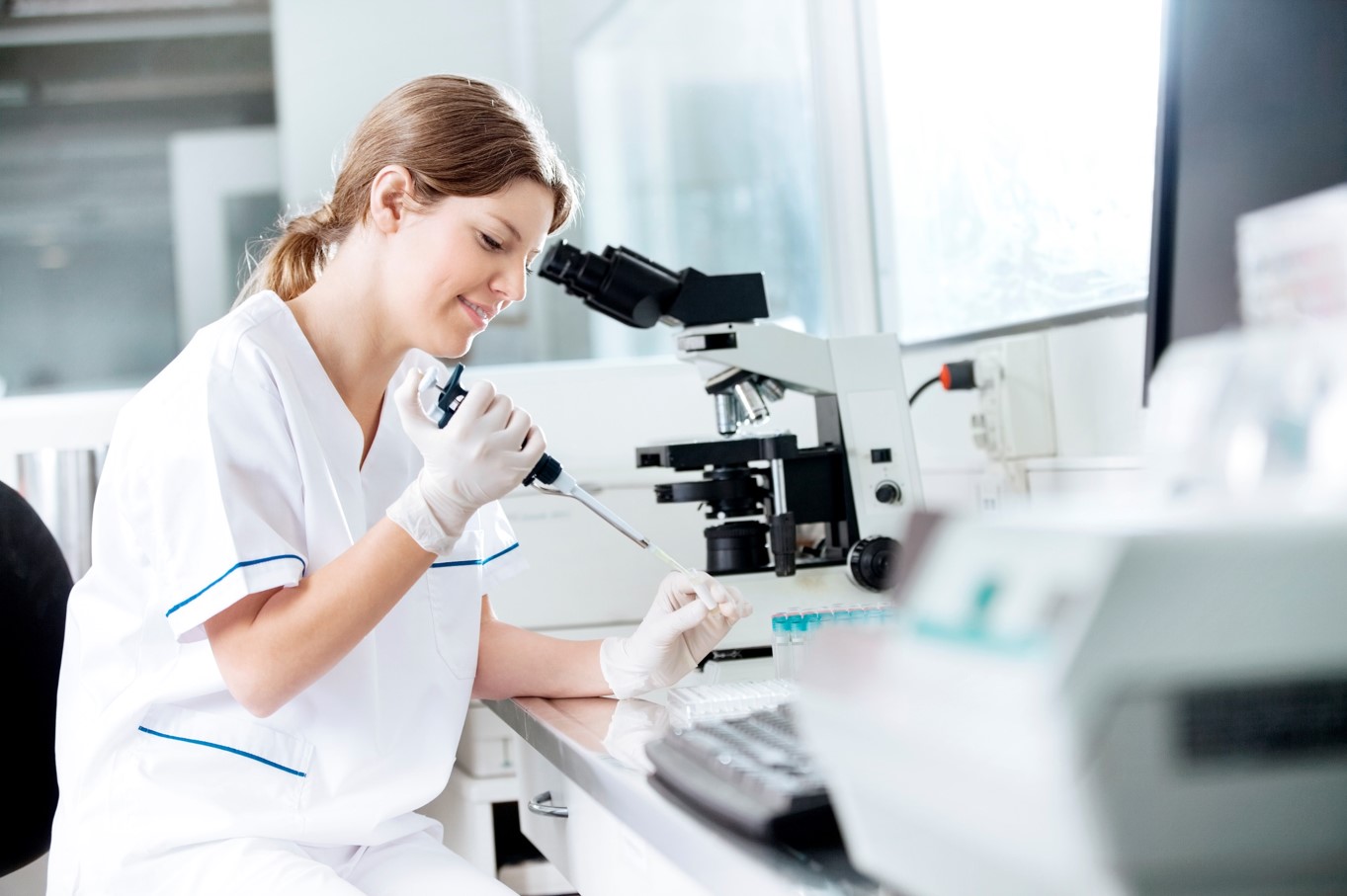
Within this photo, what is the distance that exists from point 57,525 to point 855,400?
1.22m

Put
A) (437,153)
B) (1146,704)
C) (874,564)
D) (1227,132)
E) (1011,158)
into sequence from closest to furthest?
1. (1146,704)
2. (1227,132)
3. (437,153)
4. (874,564)
5. (1011,158)

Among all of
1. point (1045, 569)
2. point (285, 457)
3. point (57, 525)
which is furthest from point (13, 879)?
point (1045, 569)

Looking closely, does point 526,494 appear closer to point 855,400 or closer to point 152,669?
point 855,400

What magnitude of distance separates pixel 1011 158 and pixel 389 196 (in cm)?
85

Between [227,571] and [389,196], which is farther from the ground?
[389,196]

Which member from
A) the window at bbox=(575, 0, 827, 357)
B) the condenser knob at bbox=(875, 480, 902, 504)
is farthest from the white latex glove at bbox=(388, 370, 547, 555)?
the window at bbox=(575, 0, 827, 357)

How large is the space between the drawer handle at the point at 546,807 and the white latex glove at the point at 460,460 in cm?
27

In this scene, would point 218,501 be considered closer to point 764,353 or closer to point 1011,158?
point 764,353

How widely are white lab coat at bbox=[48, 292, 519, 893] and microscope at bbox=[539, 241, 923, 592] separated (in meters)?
0.36

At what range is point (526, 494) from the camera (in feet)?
5.93

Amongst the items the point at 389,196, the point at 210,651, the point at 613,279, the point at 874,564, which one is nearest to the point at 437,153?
the point at 389,196

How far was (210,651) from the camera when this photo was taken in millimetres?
1122

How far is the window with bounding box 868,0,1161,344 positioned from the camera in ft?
4.50

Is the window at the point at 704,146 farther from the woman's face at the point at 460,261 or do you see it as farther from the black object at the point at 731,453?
the woman's face at the point at 460,261
